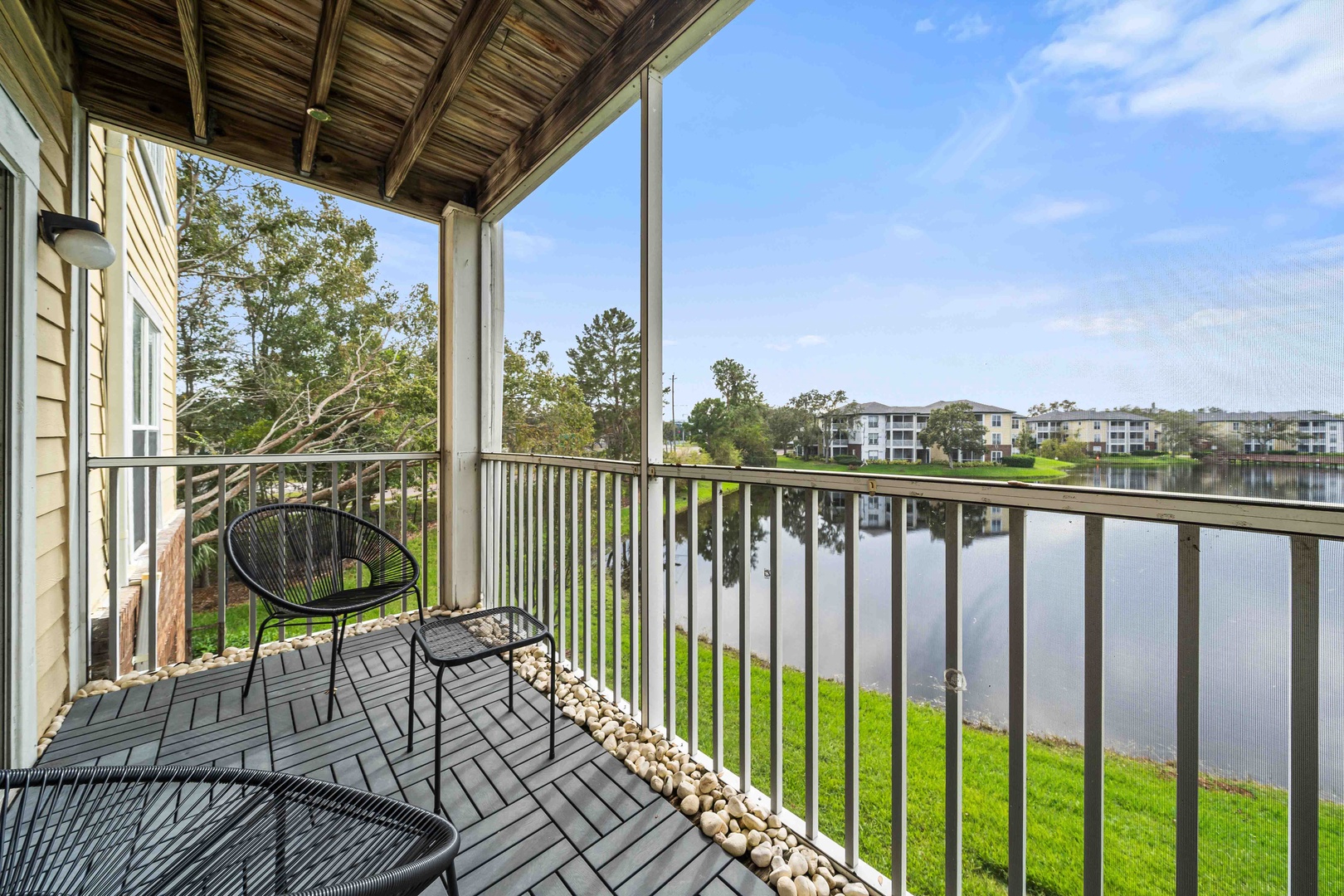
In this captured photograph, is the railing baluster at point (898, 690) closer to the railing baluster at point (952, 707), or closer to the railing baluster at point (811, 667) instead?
the railing baluster at point (952, 707)

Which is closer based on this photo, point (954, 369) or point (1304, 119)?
point (1304, 119)

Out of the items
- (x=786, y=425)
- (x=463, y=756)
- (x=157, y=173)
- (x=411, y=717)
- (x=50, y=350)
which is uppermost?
(x=157, y=173)

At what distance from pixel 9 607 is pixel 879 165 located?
3228mm

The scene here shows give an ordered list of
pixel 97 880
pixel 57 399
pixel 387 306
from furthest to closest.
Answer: pixel 387 306
pixel 57 399
pixel 97 880

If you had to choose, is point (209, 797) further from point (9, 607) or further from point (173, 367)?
point (173, 367)

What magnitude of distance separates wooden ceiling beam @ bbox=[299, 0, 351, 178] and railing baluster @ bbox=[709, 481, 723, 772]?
2381mm

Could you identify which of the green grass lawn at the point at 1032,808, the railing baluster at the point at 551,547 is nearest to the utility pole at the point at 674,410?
the green grass lawn at the point at 1032,808

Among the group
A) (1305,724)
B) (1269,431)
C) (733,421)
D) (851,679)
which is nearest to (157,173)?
(733,421)

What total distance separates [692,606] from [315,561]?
1995 mm

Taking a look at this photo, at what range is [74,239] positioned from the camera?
80.9 inches

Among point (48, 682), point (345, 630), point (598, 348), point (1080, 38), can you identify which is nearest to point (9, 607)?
point (48, 682)

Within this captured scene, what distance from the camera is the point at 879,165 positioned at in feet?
4.59

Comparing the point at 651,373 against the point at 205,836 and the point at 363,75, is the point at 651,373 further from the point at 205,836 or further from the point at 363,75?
the point at 363,75

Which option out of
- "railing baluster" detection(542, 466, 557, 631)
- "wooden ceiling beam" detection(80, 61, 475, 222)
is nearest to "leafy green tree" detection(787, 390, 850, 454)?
"railing baluster" detection(542, 466, 557, 631)
